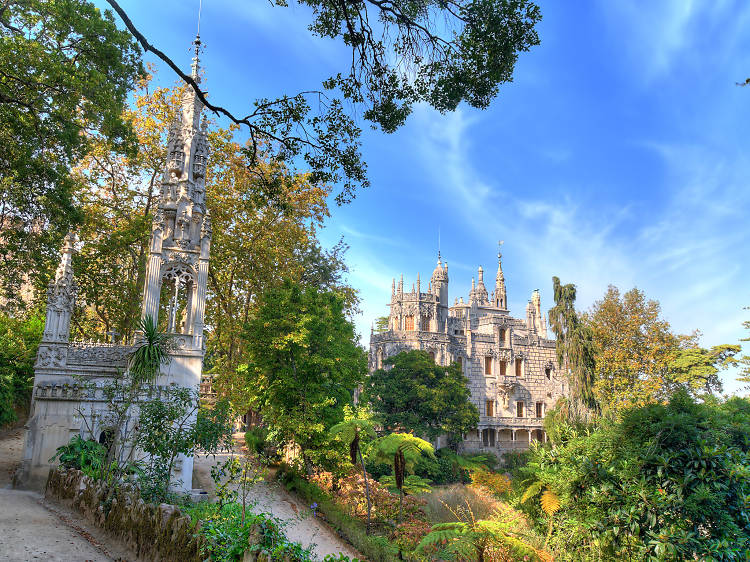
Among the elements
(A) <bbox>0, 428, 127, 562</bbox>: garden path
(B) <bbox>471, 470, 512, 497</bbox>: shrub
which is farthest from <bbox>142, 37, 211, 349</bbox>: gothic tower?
(B) <bbox>471, 470, 512, 497</bbox>: shrub

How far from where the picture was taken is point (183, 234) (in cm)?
1548

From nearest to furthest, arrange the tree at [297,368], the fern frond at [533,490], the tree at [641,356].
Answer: the fern frond at [533,490], the tree at [297,368], the tree at [641,356]

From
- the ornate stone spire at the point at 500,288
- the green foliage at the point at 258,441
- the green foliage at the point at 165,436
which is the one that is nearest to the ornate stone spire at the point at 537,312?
the ornate stone spire at the point at 500,288

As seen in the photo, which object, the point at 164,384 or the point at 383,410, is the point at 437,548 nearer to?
the point at 164,384

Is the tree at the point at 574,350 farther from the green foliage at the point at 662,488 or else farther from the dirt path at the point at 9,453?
the dirt path at the point at 9,453

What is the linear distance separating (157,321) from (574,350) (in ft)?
76.3

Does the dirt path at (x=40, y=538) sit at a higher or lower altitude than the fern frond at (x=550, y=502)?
lower

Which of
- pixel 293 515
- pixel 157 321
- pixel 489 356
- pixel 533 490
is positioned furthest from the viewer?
pixel 489 356

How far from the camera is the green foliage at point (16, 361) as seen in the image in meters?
15.4

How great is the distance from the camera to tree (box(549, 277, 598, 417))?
2759cm

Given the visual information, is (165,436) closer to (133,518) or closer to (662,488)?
(133,518)

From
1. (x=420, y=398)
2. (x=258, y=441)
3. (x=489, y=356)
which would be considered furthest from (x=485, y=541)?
(x=489, y=356)

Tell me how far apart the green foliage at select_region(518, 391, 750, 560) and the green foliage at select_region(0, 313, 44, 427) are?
16733 mm

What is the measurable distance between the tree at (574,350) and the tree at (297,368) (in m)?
15.6
